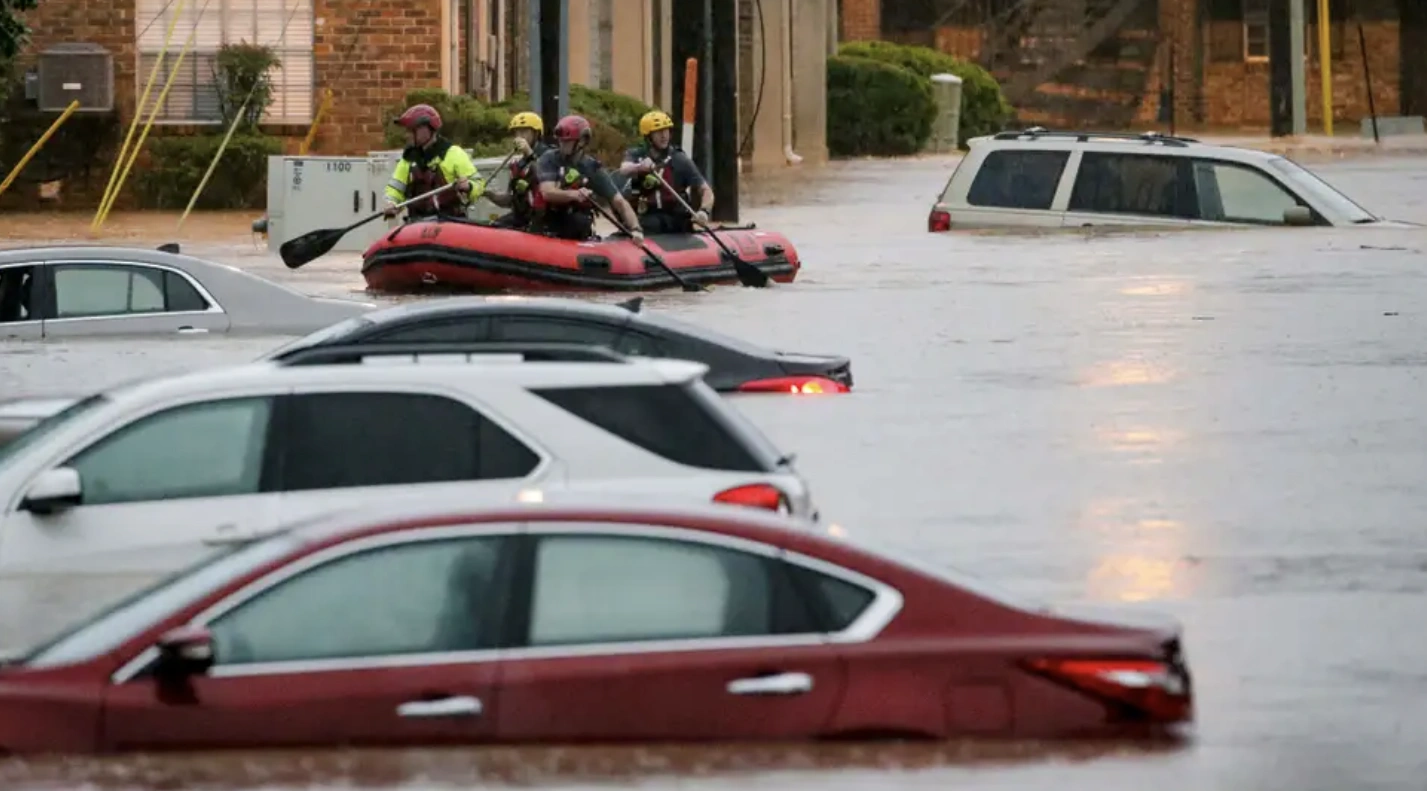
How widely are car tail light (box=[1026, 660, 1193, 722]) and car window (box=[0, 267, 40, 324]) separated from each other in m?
13.0

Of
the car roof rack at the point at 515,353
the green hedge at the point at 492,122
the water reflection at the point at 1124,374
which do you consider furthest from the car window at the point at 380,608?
the green hedge at the point at 492,122

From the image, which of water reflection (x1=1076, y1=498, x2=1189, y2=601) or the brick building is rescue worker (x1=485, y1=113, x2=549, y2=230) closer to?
water reflection (x1=1076, y1=498, x2=1189, y2=601)

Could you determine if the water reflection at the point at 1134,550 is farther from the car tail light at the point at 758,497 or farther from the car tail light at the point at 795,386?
the car tail light at the point at 758,497

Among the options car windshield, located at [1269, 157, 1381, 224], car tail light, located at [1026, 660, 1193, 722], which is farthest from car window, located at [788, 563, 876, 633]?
car windshield, located at [1269, 157, 1381, 224]

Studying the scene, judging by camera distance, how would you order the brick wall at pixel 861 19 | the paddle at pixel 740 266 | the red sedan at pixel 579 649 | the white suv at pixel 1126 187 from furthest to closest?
1. the brick wall at pixel 861 19
2. the white suv at pixel 1126 187
3. the paddle at pixel 740 266
4. the red sedan at pixel 579 649

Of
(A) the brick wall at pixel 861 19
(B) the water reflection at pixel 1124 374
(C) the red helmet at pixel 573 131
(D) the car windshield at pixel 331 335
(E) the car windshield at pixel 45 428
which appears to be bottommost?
(B) the water reflection at pixel 1124 374

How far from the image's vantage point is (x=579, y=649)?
7.68m

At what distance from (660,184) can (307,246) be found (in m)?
3.48

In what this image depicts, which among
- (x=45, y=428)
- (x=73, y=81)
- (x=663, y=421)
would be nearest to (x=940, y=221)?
(x=73, y=81)

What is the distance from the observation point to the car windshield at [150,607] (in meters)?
7.70

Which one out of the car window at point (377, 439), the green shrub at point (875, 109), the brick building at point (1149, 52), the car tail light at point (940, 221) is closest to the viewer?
the car window at point (377, 439)

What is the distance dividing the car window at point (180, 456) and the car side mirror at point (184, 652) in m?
3.11

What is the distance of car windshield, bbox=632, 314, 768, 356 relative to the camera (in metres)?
14.8

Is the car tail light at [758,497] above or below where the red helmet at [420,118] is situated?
below
